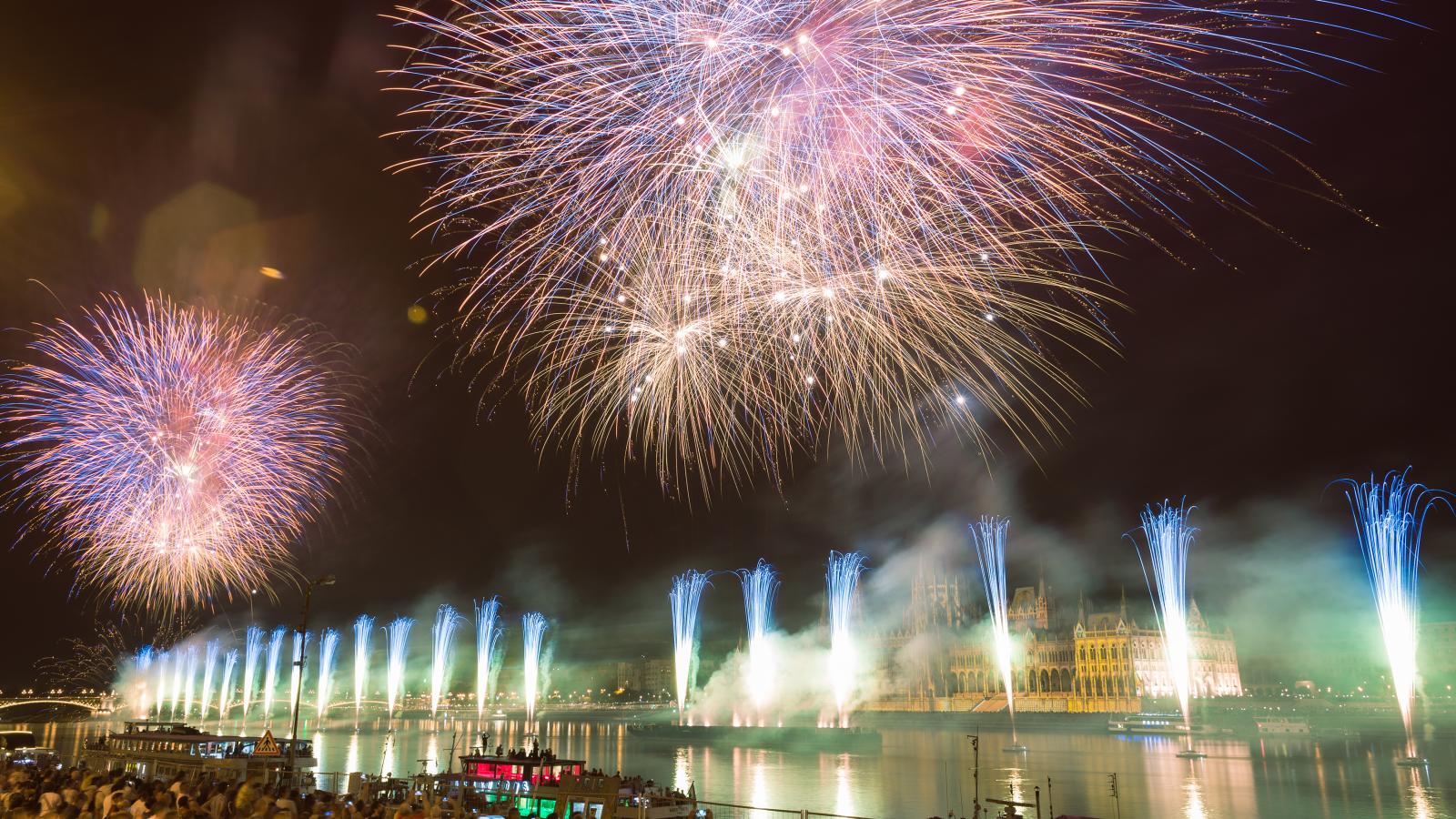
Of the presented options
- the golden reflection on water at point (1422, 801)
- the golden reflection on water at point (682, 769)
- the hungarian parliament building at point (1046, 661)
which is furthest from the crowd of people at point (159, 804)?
the hungarian parliament building at point (1046, 661)

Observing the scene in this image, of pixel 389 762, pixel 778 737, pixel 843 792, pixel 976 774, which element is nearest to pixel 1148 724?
pixel 778 737

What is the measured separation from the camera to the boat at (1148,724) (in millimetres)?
79250

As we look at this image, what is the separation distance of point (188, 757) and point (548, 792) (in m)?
13.5

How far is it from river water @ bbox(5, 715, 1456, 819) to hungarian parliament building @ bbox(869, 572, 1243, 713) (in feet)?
111

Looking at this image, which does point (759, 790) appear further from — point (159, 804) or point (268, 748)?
point (159, 804)

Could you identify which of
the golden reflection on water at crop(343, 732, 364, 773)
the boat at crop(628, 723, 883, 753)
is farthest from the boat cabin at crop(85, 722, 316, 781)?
the boat at crop(628, 723, 883, 753)

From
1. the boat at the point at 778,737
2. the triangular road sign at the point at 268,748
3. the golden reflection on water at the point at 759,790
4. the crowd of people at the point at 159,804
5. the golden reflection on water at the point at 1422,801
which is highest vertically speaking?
the triangular road sign at the point at 268,748

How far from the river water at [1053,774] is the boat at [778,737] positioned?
2056 millimetres

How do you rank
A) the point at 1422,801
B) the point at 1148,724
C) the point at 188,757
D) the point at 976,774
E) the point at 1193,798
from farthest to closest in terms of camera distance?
the point at 1148,724 → the point at 1193,798 → the point at 1422,801 → the point at 188,757 → the point at 976,774

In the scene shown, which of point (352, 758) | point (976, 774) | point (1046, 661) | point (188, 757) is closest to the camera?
point (976, 774)

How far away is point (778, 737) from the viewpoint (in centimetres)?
7844

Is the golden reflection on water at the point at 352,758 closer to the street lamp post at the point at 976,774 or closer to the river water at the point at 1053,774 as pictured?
the river water at the point at 1053,774

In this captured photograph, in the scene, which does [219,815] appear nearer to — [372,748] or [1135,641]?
[372,748]

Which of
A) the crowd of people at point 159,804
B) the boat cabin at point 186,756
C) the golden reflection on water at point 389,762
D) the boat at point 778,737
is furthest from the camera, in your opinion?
the boat at point 778,737
